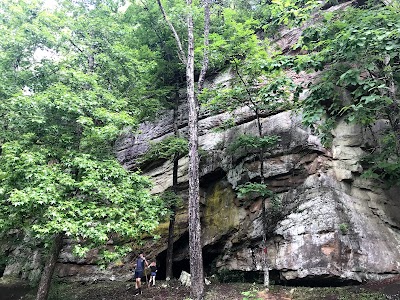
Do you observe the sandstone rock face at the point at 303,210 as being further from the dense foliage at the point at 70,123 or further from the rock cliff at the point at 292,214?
the dense foliage at the point at 70,123

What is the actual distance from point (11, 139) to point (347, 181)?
11931mm

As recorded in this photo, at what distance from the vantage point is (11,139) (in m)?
10.7

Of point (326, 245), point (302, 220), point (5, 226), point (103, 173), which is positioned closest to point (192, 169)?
point (103, 173)

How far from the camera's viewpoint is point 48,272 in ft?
32.7

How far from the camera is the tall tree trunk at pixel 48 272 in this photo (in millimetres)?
9727

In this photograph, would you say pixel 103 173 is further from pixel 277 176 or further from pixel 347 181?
pixel 347 181

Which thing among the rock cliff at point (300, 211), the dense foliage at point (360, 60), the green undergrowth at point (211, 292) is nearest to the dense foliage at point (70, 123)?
the green undergrowth at point (211, 292)

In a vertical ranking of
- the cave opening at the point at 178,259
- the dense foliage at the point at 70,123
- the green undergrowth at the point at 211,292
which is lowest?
the green undergrowth at the point at 211,292

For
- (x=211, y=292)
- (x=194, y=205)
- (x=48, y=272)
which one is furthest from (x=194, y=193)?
(x=48, y=272)

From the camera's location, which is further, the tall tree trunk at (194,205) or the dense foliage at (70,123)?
the tall tree trunk at (194,205)

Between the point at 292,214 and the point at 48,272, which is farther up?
the point at 292,214

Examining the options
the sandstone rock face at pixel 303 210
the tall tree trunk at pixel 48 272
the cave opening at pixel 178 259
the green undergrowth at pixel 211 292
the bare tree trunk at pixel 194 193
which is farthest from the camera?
the cave opening at pixel 178 259

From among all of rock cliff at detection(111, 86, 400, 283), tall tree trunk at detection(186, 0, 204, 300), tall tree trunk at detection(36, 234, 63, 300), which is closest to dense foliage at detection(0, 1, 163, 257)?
tall tree trunk at detection(36, 234, 63, 300)

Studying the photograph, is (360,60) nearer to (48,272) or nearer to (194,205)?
(194,205)
